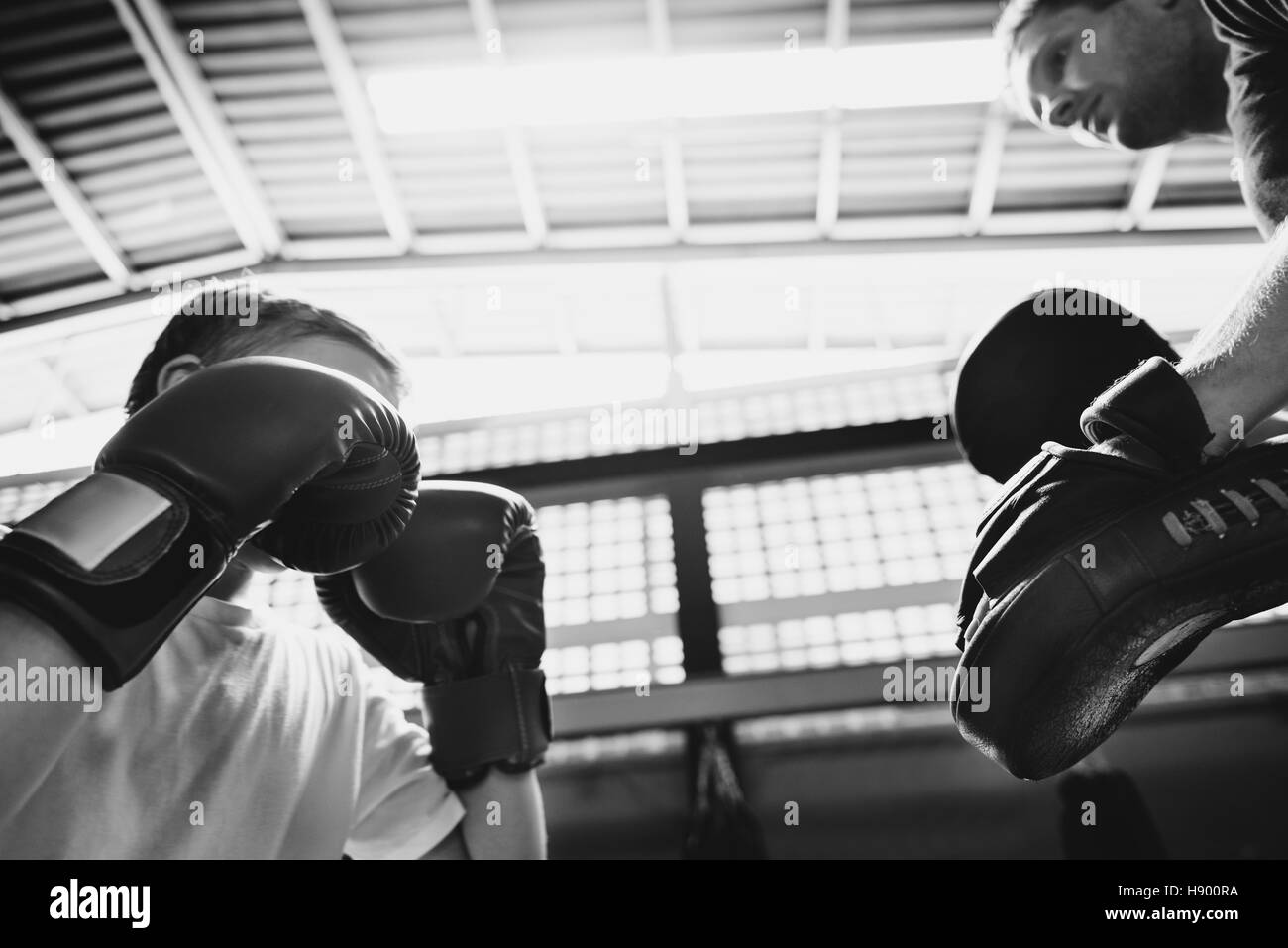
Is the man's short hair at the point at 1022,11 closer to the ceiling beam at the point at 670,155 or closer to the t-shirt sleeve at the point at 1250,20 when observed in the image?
the t-shirt sleeve at the point at 1250,20

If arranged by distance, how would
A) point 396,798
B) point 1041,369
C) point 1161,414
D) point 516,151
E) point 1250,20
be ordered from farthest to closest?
point 516,151 → point 396,798 → point 1041,369 → point 1250,20 → point 1161,414

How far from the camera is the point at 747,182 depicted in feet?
21.2

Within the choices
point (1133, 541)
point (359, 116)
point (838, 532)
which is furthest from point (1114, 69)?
point (359, 116)

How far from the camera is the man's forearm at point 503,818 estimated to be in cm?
160

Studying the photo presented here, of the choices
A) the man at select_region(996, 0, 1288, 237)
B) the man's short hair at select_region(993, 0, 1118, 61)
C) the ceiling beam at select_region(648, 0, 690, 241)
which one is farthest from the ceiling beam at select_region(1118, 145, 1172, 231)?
the man at select_region(996, 0, 1288, 237)

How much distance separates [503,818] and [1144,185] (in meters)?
6.49

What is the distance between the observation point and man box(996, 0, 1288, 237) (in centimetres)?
118

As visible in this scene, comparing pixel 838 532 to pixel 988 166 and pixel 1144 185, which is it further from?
pixel 1144 185

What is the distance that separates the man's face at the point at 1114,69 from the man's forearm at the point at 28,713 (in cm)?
170

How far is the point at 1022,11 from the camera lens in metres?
1.61

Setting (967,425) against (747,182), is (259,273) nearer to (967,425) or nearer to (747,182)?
(747,182)

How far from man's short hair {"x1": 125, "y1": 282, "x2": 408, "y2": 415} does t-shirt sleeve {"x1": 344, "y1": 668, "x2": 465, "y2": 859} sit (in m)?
0.81

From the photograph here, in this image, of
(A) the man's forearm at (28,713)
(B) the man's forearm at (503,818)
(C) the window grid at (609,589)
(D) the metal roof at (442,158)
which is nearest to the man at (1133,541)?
(A) the man's forearm at (28,713)
